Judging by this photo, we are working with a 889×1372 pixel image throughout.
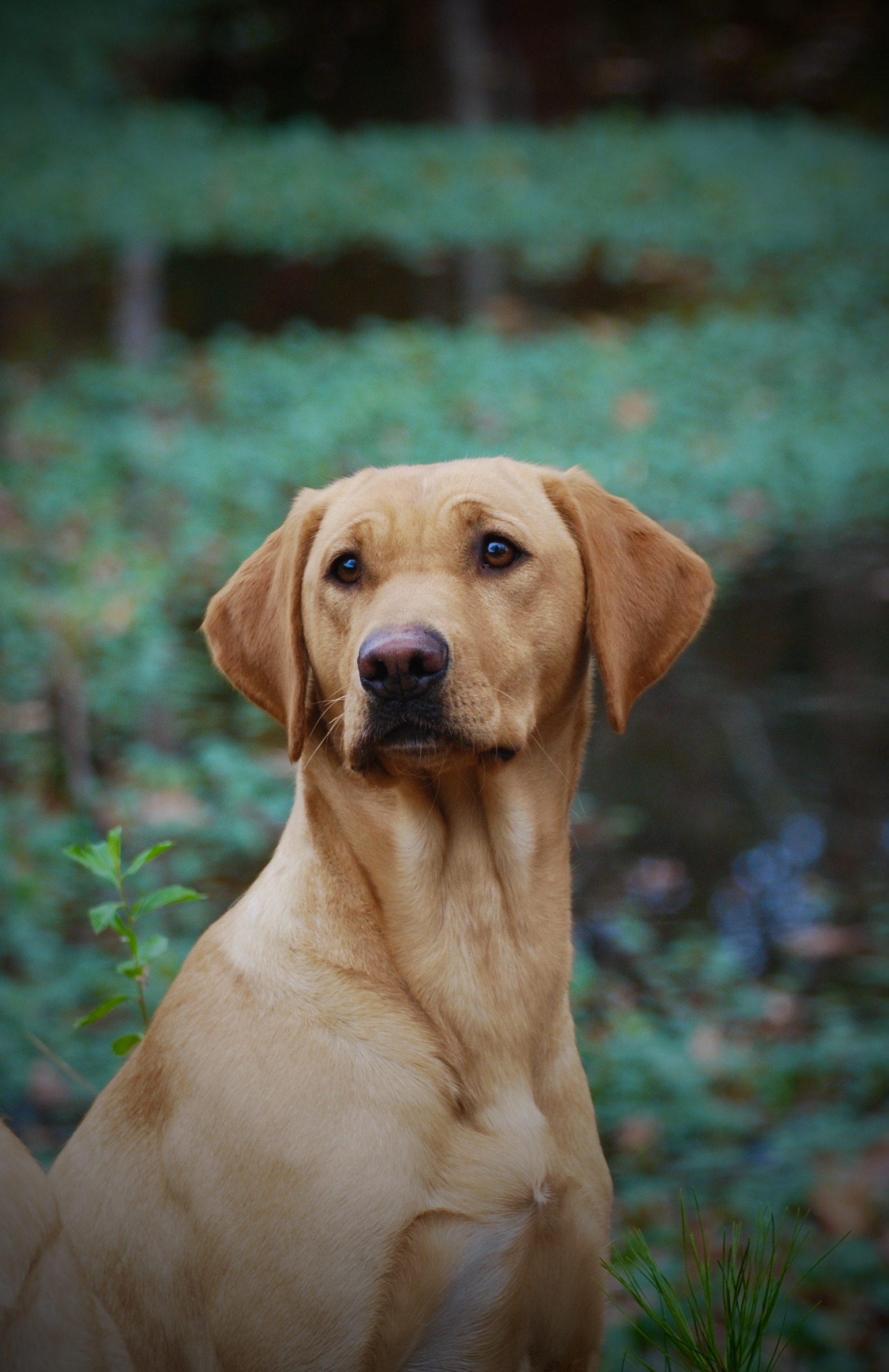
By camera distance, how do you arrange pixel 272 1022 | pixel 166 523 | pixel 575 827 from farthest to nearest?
pixel 166 523, pixel 575 827, pixel 272 1022

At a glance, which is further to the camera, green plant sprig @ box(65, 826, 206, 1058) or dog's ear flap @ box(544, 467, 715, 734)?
green plant sprig @ box(65, 826, 206, 1058)

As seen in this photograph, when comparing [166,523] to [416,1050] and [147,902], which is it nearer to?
[147,902]

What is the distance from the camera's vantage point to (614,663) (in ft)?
7.66

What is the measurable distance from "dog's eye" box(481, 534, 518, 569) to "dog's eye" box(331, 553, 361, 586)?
26 centimetres

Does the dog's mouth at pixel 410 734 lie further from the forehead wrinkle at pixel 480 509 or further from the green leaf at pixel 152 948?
the green leaf at pixel 152 948

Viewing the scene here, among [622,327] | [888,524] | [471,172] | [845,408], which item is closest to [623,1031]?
[888,524]

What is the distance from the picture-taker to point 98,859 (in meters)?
2.56

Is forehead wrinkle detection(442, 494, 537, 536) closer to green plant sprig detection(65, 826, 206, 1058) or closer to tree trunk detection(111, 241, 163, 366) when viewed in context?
green plant sprig detection(65, 826, 206, 1058)

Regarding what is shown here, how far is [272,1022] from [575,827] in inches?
124

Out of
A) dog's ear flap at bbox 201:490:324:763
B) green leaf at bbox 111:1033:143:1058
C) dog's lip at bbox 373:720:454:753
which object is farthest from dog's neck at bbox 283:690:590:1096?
green leaf at bbox 111:1033:143:1058

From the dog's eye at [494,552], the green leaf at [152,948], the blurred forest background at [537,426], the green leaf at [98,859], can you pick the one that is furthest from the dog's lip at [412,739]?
the blurred forest background at [537,426]

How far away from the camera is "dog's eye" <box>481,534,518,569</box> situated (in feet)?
7.81

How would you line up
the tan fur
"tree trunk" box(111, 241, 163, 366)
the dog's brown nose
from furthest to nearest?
"tree trunk" box(111, 241, 163, 366), the dog's brown nose, the tan fur

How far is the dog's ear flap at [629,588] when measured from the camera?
7.77 ft
